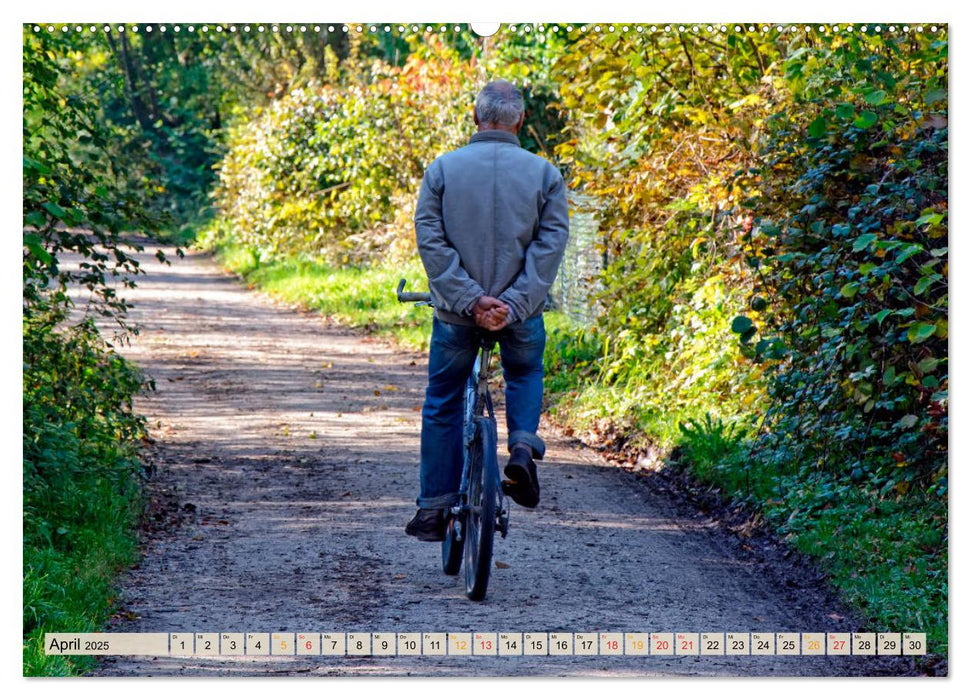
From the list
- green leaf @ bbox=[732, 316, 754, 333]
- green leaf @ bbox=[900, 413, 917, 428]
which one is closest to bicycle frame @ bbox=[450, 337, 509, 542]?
green leaf @ bbox=[732, 316, 754, 333]

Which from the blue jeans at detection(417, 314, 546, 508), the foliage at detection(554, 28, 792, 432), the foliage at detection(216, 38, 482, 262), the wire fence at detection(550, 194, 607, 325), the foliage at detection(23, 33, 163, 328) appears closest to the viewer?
the blue jeans at detection(417, 314, 546, 508)

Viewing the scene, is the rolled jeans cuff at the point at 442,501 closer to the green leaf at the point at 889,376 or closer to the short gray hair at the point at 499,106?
the short gray hair at the point at 499,106

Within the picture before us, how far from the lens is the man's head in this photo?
5.16 meters

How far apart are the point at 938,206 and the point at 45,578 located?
4.14m

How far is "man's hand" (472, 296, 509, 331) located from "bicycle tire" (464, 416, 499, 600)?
53 centimetres

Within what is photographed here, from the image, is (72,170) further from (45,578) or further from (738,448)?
(738,448)

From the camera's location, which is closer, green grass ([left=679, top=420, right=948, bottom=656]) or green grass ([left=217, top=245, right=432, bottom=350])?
green grass ([left=679, top=420, right=948, bottom=656])

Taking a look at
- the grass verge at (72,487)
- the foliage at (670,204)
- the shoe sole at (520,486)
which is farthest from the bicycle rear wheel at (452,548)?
the foliage at (670,204)

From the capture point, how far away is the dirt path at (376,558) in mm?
4320

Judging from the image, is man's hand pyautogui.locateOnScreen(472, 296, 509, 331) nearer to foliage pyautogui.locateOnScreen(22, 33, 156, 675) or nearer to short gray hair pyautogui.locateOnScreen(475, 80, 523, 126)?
short gray hair pyautogui.locateOnScreen(475, 80, 523, 126)

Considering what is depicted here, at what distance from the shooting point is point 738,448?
303 inches

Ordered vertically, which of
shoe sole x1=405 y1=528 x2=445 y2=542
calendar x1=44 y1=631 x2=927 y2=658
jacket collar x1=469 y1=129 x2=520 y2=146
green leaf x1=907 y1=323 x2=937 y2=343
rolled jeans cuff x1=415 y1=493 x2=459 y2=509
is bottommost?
shoe sole x1=405 y1=528 x2=445 y2=542

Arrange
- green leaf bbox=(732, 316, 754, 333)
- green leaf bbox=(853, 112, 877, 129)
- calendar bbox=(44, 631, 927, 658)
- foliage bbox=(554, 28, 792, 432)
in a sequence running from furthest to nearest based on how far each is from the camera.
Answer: foliage bbox=(554, 28, 792, 432) < green leaf bbox=(732, 316, 754, 333) < green leaf bbox=(853, 112, 877, 129) < calendar bbox=(44, 631, 927, 658)

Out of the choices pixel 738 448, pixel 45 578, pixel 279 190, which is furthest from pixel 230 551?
pixel 279 190
